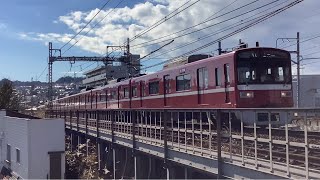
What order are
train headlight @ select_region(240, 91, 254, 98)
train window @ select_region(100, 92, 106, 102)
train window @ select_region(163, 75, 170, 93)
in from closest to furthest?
train headlight @ select_region(240, 91, 254, 98) < train window @ select_region(163, 75, 170, 93) < train window @ select_region(100, 92, 106, 102)

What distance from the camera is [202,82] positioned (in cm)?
1812

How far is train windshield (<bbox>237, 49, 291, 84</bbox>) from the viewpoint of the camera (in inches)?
635

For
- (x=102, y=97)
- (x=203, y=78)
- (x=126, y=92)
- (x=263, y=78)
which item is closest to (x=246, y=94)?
(x=263, y=78)

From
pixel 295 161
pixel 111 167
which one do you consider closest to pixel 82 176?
pixel 111 167

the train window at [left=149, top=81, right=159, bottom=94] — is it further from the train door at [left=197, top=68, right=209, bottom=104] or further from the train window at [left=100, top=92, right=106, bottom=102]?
the train window at [left=100, top=92, right=106, bottom=102]

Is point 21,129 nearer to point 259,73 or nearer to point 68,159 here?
point 68,159

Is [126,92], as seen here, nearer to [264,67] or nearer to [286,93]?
[264,67]

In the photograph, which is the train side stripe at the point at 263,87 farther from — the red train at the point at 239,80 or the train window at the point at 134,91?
the train window at the point at 134,91

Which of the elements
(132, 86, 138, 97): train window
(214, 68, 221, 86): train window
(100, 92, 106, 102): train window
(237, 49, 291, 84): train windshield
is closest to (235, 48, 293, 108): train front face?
(237, 49, 291, 84): train windshield

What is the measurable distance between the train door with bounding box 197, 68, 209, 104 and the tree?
41.8 meters

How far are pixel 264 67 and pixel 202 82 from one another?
107 inches

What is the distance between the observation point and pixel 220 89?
16.7 metres

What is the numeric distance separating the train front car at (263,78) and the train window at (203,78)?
1.96 m

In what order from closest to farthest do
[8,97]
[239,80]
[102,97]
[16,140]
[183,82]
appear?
[239,80], [183,82], [16,140], [102,97], [8,97]
